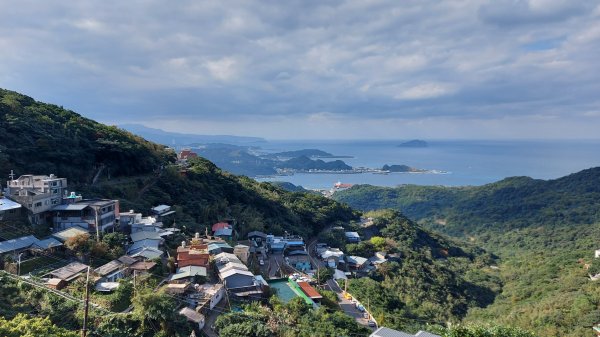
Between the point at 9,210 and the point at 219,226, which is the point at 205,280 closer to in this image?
the point at 9,210

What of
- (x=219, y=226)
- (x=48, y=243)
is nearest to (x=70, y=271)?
(x=48, y=243)

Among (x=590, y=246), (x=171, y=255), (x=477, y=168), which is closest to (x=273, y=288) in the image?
(x=171, y=255)

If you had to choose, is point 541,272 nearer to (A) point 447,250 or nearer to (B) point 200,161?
(A) point 447,250

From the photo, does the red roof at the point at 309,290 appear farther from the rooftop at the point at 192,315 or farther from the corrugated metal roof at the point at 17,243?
the corrugated metal roof at the point at 17,243

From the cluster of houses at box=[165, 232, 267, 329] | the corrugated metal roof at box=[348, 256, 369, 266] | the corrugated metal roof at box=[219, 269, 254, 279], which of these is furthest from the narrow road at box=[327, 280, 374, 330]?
the corrugated metal roof at box=[348, 256, 369, 266]

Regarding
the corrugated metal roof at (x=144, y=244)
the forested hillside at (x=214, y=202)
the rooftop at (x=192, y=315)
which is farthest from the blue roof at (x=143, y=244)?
the rooftop at (x=192, y=315)

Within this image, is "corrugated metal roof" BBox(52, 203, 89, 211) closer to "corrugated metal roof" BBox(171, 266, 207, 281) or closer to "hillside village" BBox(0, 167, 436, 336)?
"hillside village" BBox(0, 167, 436, 336)
